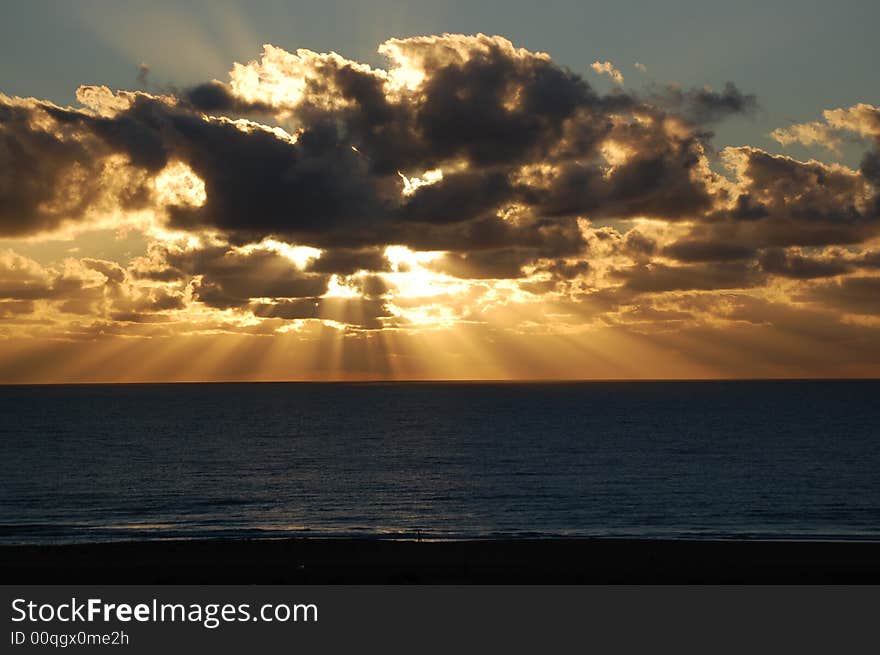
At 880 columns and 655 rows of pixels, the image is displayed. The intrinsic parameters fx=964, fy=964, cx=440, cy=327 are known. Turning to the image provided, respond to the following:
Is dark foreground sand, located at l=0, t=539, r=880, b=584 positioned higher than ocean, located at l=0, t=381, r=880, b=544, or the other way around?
dark foreground sand, located at l=0, t=539, r=880, b=584

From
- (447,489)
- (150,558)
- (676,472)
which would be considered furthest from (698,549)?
(676,472)

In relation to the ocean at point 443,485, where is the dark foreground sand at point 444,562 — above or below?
above

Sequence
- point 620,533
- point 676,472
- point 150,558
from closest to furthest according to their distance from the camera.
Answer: point 150,558
point 620,533
point 676,472

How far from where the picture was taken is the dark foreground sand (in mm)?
36719

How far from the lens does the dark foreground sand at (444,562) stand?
120 ft

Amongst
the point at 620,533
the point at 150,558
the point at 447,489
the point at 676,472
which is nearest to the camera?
the point at 150,558

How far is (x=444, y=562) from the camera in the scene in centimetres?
4009

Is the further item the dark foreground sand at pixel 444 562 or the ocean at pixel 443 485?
the ocean at pixel 443 485

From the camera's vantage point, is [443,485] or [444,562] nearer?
[444,562]

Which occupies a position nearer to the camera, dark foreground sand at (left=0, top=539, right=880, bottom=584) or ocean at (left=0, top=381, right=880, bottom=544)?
dark foreground sand at (left=0, top=539, right=880, bottom=584)

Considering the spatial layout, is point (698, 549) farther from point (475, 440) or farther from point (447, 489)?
point (475, 440)
